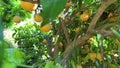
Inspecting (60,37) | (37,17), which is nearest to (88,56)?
(60,37)

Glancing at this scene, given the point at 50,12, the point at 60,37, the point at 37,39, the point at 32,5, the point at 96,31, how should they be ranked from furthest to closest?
the point at 37,39, the point at 60,37, the point at 96,31, the point at 32,5, the point at 50,12

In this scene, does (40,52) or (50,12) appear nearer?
(50,12)

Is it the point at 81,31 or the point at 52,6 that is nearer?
the point at 52,6

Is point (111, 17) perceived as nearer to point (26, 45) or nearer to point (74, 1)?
point (74, 1)

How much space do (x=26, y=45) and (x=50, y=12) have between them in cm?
159

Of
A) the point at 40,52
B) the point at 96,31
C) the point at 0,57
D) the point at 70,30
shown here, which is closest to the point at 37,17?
the point at 96,31

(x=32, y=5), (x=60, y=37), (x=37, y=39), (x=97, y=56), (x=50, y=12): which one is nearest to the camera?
(x=50, y=12)

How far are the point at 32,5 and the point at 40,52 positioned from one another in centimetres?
105

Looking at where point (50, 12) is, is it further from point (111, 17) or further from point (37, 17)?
point (111, 17)

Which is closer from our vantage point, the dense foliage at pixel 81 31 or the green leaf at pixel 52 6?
the green leaf at pixel 52 6

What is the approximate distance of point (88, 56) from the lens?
124cm

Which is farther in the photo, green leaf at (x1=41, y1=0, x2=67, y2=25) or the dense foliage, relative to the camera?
the dense foliage

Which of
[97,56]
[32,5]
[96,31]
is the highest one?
[32,5]

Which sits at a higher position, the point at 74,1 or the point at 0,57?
the point at 74,1
